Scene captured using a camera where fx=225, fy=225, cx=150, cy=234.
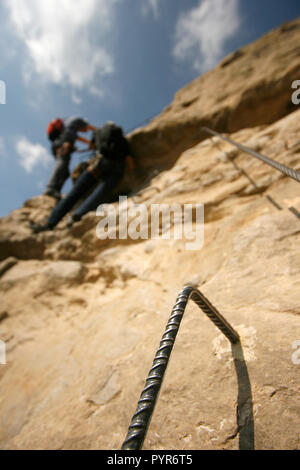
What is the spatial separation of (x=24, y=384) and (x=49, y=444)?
0.71 m

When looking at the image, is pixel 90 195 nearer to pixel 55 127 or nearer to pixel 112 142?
pixel 112 142

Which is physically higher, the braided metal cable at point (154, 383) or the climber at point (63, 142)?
the climber at point (63, 142)

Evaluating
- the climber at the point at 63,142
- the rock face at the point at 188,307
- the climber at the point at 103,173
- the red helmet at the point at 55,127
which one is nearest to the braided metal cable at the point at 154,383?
the rock face at the point at 188,307

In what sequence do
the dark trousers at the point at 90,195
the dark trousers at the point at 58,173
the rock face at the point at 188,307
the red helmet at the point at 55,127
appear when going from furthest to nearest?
the red helmet at the point at 55,127 < the dark trousers at the point at 58,173 < the dark trousers at the point at 90,195 < the rock face at the point at 188,307

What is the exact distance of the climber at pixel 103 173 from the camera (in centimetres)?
362

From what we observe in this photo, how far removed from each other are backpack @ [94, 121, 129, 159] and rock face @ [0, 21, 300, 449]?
61cm

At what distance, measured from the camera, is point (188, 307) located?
1.38 metres

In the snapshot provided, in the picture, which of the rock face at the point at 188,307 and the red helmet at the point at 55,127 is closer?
the rock face at the point at 188,307

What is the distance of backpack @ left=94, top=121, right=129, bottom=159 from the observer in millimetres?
3631

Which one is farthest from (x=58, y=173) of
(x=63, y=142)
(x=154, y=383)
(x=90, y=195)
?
(x=154, y=383)

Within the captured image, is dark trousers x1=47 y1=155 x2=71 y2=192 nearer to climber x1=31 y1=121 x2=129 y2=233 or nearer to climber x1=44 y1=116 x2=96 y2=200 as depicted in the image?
climber x1=44 y1=116 x2=96 y2=200

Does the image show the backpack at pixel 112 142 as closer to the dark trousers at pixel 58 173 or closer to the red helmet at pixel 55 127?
the dark trousers at pixel 58 173

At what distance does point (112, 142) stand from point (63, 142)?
2.18 metres

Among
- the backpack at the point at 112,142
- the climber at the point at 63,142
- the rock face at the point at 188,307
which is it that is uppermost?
the climber at the point at 63,142
